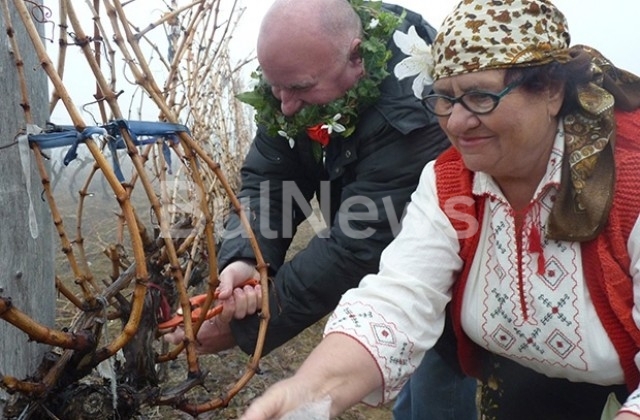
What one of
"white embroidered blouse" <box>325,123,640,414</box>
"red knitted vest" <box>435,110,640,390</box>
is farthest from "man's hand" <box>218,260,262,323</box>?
"red knitted vest" <box>435,110,640,390</box>

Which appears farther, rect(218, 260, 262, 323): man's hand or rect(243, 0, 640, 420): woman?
rect(218, 260, 262, 323): man's hand

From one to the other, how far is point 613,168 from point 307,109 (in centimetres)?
88

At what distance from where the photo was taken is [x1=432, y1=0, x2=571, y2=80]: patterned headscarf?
3.98 ft

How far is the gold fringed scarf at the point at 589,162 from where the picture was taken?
1.18 metres

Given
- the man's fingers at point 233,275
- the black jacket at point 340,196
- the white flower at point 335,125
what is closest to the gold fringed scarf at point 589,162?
the black jacket at point 340,196

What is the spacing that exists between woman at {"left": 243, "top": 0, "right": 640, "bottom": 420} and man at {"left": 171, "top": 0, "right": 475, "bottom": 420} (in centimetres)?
40

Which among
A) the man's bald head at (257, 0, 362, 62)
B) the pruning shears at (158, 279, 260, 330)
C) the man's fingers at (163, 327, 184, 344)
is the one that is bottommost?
the man's fingers at (163, 327, 184, 344)

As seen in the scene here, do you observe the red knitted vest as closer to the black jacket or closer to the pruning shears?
the black jacket

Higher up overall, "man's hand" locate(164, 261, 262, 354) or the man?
the man

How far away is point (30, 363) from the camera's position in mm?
1534

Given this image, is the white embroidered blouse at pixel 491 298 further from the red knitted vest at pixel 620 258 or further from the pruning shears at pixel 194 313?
the pruning shears at pixel 194 313

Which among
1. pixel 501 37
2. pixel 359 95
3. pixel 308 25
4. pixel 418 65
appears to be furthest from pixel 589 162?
pixel 308 25

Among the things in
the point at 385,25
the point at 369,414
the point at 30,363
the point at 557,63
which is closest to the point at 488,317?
the point at 557,63

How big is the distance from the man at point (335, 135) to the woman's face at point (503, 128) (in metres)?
0.49
